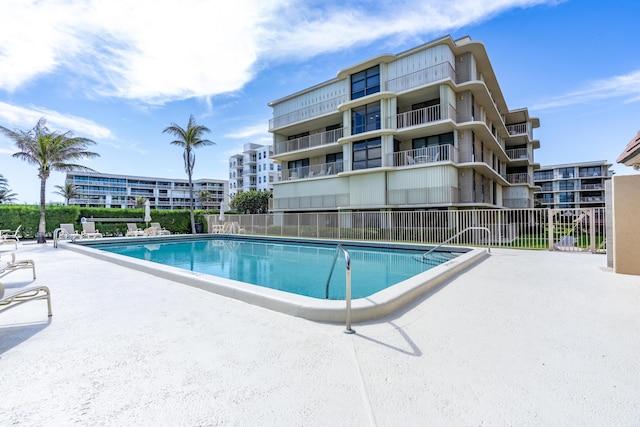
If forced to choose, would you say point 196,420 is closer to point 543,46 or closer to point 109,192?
point 543,46

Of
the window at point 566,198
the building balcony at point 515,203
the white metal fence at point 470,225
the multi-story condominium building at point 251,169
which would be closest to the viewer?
the white metal fence at point 470,225

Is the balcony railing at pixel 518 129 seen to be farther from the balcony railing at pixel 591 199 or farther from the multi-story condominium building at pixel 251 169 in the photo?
the multi-story condominium building at pixel 251 169

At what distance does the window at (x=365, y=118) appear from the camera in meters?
20.0

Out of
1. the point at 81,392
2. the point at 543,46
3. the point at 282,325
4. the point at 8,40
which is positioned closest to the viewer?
the point at 81,392

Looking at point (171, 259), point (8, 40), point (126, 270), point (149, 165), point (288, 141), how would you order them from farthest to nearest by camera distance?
point (149, 165) < point (288, 141) < point (171, 259) < point (8, 40) < point (126, 270)

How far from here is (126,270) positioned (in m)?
7.52

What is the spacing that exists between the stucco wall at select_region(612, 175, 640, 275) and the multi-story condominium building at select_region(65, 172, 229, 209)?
2890 inches

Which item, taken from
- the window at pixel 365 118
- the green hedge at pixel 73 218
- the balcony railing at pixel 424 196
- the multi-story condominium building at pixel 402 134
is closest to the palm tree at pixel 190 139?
the green hedge at pixel 73 218

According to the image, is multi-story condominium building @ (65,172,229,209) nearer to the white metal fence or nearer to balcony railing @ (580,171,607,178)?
the white metal fence

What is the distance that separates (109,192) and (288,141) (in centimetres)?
7763

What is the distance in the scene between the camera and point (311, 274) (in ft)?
29.1

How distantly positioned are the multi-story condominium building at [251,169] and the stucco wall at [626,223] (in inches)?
2201

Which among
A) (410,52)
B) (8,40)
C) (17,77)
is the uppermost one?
(410,52)

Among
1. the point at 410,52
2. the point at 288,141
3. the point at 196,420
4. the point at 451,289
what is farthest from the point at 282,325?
the point at 288,141
